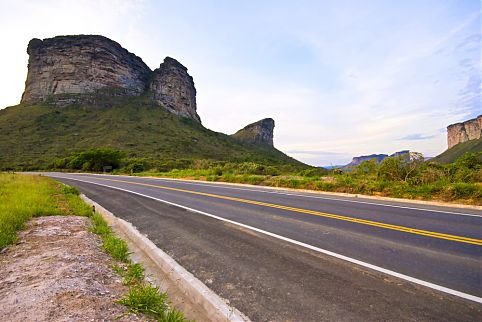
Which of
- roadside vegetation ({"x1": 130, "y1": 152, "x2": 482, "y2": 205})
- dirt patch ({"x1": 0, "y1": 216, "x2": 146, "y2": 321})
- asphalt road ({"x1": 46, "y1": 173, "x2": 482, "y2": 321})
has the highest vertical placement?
roadside vegetation ({"x1": 130, "y1": 152, "x2": 482, "y2": 205})

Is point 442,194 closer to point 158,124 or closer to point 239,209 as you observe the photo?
point 239,209

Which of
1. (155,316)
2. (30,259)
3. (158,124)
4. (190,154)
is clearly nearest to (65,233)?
(30,259)

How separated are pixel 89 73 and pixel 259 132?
9973cm

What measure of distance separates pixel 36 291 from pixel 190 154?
6555 cm

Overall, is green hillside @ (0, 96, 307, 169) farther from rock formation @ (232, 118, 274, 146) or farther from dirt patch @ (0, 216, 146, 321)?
rock formation @ (232, 118, 274, 146)

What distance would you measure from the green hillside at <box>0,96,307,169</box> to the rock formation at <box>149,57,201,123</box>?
1613cm

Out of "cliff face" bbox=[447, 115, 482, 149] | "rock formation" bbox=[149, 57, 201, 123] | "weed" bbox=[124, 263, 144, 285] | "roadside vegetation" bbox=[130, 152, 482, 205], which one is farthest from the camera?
"cliff face" bbox=[447, 115, 482, 149]

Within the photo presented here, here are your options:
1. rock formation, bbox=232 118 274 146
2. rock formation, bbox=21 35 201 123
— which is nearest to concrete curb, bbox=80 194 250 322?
rock formation, bbox=21 35 201 123

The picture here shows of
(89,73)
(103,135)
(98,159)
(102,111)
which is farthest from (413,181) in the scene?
(89,73)

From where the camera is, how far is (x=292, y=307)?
3143 millimetres

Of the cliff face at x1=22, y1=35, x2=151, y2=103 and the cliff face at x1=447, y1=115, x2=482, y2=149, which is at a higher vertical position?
the cliff face at x1=22, y1=35, x2=151, y2=103

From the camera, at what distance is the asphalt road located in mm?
3117

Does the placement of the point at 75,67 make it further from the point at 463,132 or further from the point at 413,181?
the point at 463,132

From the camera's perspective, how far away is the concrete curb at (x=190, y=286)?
3025 mm
